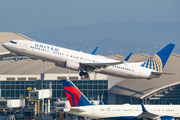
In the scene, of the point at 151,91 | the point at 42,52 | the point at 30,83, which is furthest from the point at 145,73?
A: the point at 30,83

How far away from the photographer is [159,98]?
7956 cm

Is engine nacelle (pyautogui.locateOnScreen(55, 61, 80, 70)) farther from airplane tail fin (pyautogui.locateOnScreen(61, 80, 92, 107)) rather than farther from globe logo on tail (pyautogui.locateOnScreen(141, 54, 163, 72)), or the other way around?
globe logo on tail (pyautogui.locateOnScreen(141, 54, 163, 72))

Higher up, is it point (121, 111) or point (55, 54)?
point (55, 54)

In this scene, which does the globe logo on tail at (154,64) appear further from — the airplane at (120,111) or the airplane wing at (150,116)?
the airplane wing at (150,116)

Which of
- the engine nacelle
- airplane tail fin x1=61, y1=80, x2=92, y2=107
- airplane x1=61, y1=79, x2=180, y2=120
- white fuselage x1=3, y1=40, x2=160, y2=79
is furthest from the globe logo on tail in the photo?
airplane tail fin x1=61, y1=80, x2=92, y2=107

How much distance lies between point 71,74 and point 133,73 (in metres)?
28.1

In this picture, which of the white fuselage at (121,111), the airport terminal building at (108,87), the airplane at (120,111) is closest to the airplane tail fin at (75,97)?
the airplane at (120,111)

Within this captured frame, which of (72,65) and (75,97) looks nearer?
(75,97)

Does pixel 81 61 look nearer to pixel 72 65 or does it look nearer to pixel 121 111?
pixel 72 65

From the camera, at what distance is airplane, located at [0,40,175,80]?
2309 inches

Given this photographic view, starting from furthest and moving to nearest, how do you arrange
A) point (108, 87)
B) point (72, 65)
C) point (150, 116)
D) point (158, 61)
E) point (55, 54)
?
point (108, 87), point (158, 61), point (72, 65), point (55, 54), point (150, 116)

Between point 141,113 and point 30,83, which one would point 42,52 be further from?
point 30,83

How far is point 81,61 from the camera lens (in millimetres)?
61938

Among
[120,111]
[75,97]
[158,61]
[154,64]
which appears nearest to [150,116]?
[120,111]
